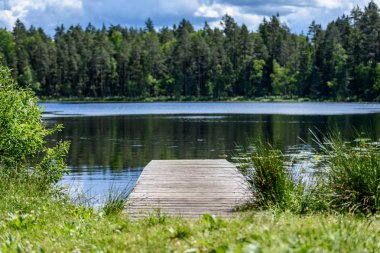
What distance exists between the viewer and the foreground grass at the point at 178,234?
4.62 m

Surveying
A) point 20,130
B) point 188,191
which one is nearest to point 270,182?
point 188,191

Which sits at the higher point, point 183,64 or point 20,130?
point 183,64

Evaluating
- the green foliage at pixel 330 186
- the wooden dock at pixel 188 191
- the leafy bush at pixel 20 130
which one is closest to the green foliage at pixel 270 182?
the green foliage at pixel 330 186

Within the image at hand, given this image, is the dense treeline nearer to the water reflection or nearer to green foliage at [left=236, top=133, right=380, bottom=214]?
the water reflection

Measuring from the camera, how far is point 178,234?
5.78m

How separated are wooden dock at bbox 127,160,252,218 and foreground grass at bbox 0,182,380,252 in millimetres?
1268

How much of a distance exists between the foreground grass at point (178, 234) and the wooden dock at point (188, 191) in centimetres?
127

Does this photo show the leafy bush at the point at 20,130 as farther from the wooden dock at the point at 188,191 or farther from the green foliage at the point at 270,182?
the green foliage at the point at 270,182

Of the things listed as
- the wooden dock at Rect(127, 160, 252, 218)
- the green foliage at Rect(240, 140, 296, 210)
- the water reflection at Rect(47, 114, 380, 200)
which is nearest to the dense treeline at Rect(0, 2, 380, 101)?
the water reflection at Rect(47, 114, 380, 200)

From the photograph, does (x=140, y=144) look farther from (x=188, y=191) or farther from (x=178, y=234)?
(x=178, y=234)

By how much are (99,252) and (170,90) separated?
404 feet

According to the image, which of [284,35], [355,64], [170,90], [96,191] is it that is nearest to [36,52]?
[170,90]

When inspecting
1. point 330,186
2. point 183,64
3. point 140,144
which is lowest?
point 140,144

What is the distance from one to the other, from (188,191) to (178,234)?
525 centimetres
